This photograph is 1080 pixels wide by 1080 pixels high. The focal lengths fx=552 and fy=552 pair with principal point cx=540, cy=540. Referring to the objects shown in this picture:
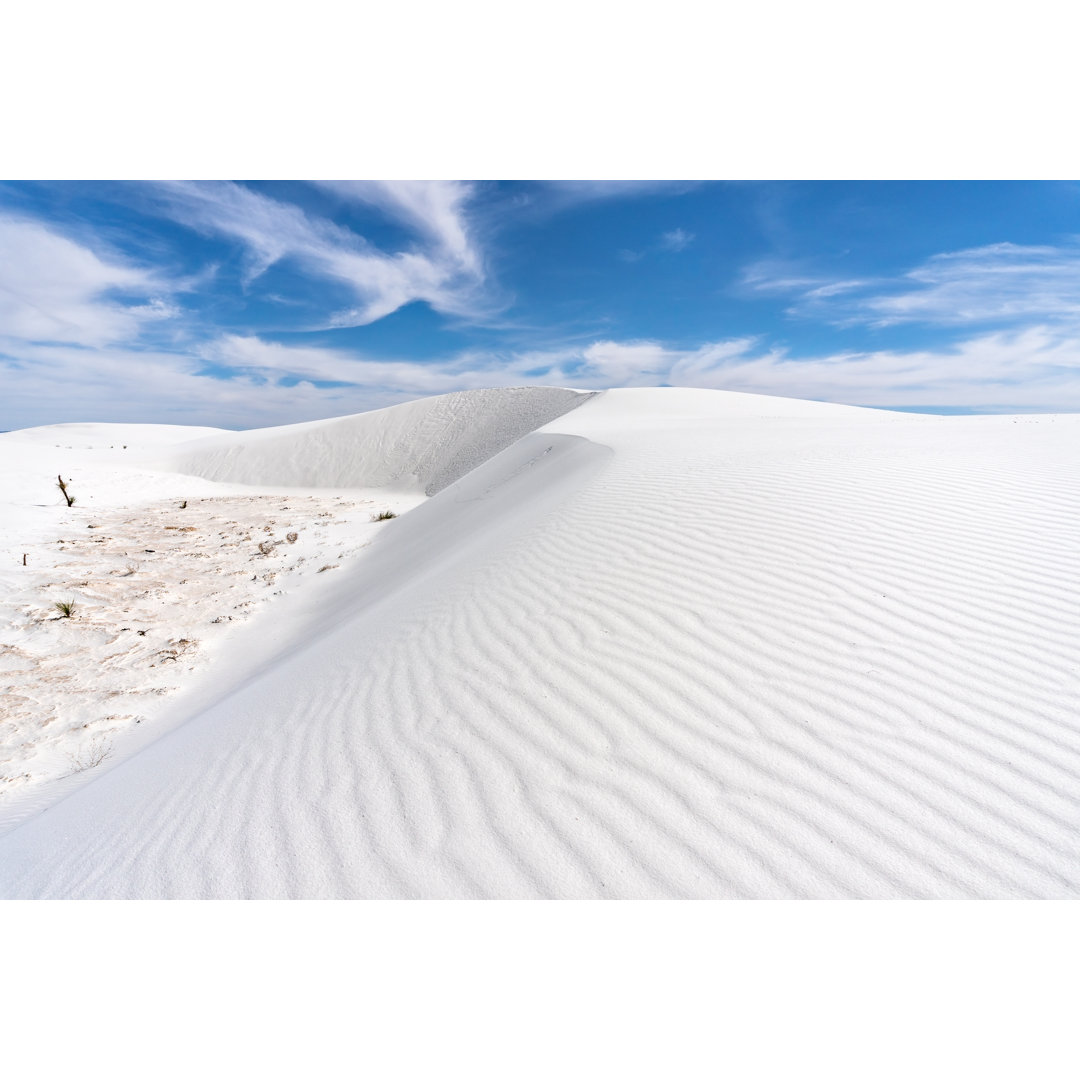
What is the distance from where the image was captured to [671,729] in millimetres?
2322

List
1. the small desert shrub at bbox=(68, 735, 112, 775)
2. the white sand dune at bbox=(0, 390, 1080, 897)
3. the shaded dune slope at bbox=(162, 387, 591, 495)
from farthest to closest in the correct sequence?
the shaded dune slope at bbox=(162, 387, 591, 495), the small desert shrub at bbox=(68, 735, 112, 775), the white sand dune at bbox=(0, 390, 1080, 897)

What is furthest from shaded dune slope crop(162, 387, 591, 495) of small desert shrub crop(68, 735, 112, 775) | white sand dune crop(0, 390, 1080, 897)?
white sand dune crop(0, 390, 1080, 897)

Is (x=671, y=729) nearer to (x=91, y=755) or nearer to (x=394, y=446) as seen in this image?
(x=91, y=755)

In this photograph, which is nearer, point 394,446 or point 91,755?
point 91,755

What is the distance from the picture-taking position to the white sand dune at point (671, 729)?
1843 millimetres

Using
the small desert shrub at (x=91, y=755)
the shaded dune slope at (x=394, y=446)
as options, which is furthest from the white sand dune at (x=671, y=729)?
the shaded dune slope at (x=394, y=446)

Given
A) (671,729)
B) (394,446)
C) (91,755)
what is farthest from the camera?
(394,446)

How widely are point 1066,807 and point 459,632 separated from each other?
284 centimetres

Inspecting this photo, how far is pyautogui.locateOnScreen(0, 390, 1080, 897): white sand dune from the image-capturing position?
1.84 m

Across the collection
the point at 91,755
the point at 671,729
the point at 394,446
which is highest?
the point at 394,446

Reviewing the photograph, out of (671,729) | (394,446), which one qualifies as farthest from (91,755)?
(394,446)

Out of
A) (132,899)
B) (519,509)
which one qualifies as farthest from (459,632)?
(519,509)

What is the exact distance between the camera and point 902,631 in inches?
108

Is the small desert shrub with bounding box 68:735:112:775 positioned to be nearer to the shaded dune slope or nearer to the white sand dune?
the white sand dune
